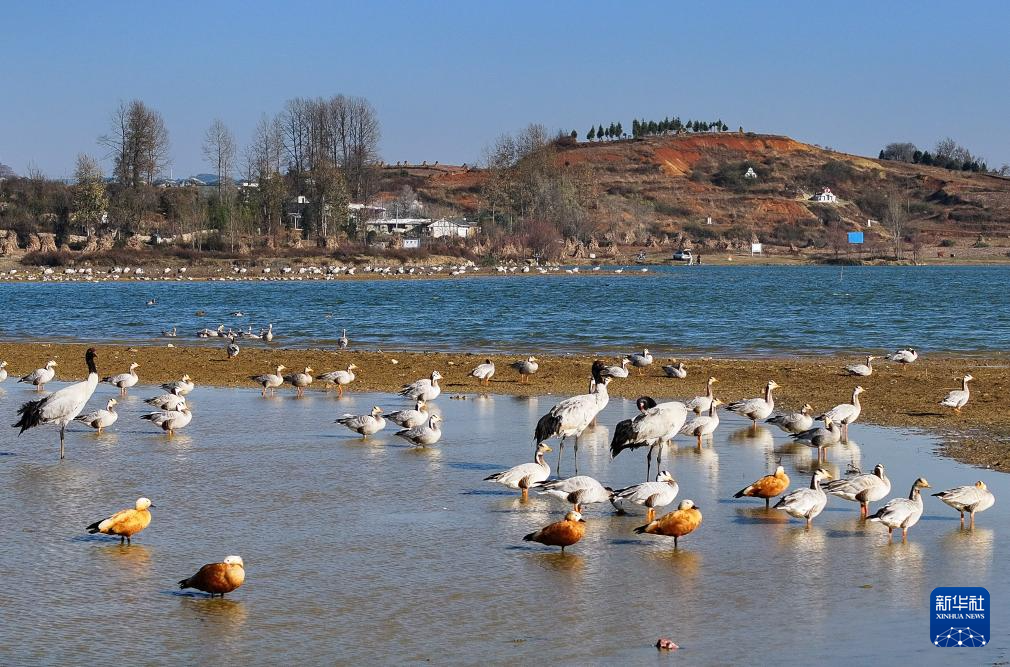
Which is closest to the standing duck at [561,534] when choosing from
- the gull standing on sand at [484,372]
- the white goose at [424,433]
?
the white goose at [424,433]

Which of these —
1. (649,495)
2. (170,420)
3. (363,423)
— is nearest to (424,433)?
(363,423)

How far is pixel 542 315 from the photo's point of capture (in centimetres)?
5122

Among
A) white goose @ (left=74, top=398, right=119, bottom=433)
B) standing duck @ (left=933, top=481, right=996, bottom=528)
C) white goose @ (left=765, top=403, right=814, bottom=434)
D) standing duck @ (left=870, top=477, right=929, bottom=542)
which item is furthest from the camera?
white goose @ (left=74, top=398, right=119, bottom=433)

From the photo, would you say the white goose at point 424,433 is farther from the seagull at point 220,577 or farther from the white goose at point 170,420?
the seagull at point 220,577

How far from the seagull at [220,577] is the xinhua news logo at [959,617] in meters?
5.13

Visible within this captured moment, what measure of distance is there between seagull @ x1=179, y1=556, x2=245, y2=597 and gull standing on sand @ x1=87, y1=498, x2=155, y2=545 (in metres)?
1.89

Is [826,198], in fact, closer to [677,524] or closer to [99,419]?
[99,419]

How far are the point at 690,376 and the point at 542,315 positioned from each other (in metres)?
26.6

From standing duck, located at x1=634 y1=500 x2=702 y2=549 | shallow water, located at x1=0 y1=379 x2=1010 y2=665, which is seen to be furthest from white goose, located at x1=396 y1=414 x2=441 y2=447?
standing duck, located at x1=634 y1=500 x2=702 y2=549

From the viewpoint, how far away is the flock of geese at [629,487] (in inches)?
417

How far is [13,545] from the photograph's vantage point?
10.6 m

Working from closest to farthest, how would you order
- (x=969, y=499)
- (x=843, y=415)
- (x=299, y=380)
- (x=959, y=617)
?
(x=959, y=617) < (x=969, y=499) < (x=843, y=415) < (x=299, y=380)

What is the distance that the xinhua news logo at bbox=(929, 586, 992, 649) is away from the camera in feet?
26.1

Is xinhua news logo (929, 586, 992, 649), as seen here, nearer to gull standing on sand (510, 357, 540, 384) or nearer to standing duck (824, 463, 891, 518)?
standing duck (824, 463, 891, 518)
